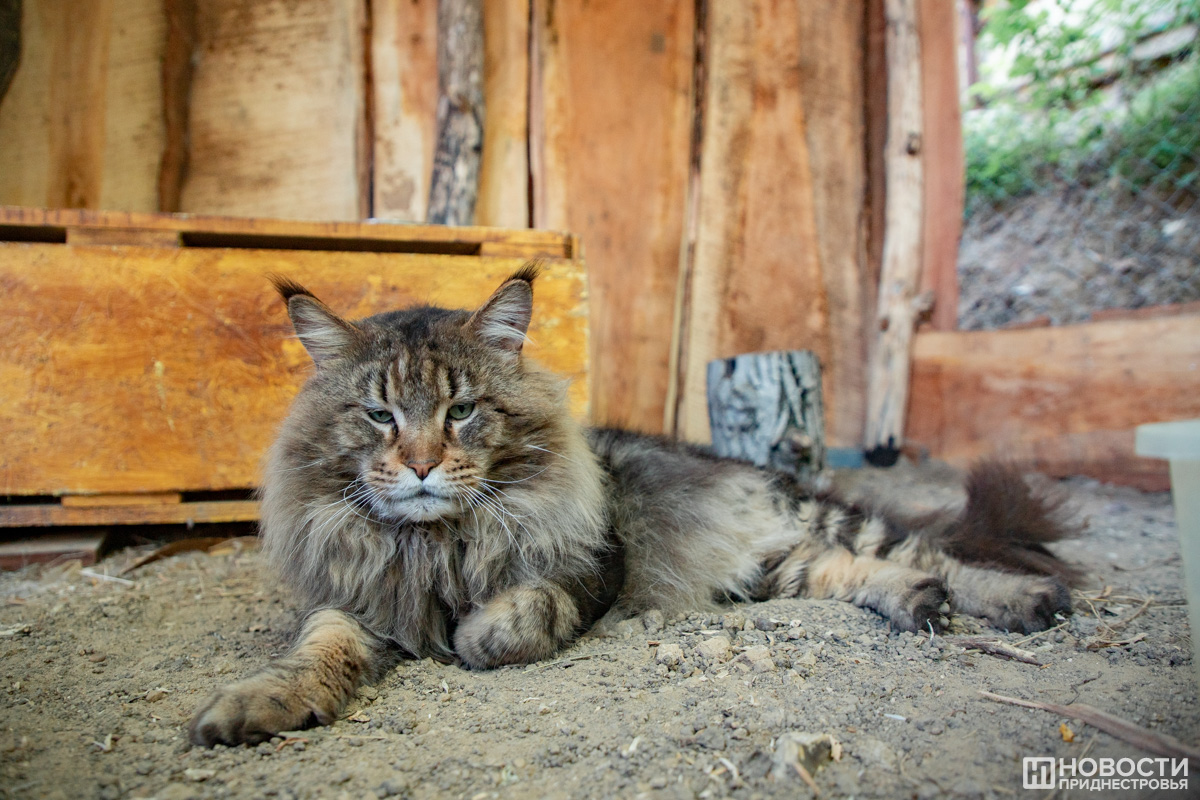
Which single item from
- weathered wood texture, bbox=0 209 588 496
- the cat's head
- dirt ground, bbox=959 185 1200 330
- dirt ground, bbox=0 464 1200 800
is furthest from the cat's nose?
dirt ground, bbox=959 185 1200 330

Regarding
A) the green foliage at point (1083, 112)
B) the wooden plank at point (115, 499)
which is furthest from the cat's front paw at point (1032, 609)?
the green foliage at point (1083, 112)

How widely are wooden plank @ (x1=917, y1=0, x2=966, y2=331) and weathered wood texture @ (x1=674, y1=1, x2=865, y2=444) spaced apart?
18.9 inches

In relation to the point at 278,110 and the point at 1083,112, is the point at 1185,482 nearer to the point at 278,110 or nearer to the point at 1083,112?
the point at 278,110

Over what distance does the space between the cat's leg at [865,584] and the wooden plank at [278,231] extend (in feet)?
5.10

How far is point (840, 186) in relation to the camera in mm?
4430

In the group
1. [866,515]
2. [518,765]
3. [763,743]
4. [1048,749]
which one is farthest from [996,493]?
[518,765]

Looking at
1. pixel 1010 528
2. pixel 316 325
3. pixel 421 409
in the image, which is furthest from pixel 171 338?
pixel 1010 528

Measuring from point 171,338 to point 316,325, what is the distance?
1088 mm

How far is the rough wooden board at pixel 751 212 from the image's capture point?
4.25 metres

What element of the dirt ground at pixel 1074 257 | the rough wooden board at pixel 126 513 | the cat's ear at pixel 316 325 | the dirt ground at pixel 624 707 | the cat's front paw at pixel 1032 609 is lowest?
the dirt ground at pixel 624 707

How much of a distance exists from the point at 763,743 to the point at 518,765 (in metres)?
0.49

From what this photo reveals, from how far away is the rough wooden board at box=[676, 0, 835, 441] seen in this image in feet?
14.0

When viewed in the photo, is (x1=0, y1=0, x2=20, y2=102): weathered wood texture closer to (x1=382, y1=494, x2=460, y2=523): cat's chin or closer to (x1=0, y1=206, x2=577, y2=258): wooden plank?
(x1=0, y1=206, x2=577, y2=258): wooden plank

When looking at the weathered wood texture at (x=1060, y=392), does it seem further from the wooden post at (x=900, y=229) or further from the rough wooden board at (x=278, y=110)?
the rough wooden board at (x=278, y=110)
